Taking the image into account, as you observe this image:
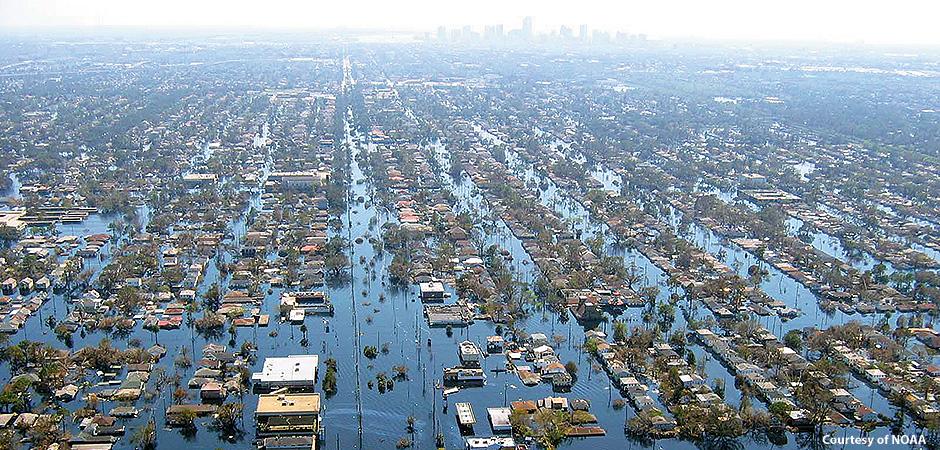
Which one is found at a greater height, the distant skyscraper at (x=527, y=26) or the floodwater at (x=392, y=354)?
the distant skyscraper at (x=527, y=26)

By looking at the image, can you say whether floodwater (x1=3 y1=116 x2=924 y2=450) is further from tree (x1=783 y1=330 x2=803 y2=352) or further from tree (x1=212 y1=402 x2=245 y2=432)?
tree (x1=783 y1=330 x2=803 y2=352)

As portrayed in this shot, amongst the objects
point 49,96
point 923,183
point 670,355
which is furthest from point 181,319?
point 49,96

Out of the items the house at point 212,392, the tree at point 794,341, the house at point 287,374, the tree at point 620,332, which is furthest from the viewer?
the tree at point 620,332

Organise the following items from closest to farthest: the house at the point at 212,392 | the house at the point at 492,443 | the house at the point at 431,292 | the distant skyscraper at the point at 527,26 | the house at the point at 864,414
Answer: the house at the point at 492,443
the house at the point at 864,414
the house at the point at 212,392
the house at the point at 431,292
the distant skyscraper at the point at 527,26

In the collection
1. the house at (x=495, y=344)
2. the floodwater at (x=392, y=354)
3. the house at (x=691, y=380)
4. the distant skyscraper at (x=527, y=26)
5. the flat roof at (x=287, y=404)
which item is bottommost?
the floodwater at (x=392, y=354)

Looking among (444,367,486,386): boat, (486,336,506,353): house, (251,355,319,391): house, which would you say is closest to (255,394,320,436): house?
(251,355,319,391): house

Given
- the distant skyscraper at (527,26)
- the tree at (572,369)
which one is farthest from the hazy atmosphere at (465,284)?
the distant skyscraper at (527,26)

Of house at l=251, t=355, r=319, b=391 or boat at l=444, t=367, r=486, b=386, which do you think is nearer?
house at l=251, t=355, r=319, b=391

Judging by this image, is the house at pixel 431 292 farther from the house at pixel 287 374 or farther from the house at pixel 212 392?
the house at pixel 212 392

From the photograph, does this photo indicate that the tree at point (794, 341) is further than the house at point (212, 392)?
Yes
